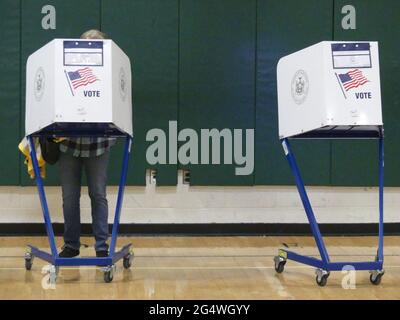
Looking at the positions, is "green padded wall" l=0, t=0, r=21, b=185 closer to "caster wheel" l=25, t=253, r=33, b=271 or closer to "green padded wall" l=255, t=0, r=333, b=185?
"caster wheel" l=25, t=253, r=33, b=271

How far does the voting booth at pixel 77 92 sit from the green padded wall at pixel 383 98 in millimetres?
2367

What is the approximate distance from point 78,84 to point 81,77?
1.5 inches

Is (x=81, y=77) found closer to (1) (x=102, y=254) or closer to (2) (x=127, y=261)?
(1) (x=102, y=254)

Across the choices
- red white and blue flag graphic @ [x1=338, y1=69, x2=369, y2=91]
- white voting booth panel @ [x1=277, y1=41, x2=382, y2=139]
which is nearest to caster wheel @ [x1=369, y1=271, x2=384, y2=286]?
white voting booth panel @ [x1=277, y1=41, x2=382, y2=139]

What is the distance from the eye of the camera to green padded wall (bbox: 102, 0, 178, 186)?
5062 millimetres

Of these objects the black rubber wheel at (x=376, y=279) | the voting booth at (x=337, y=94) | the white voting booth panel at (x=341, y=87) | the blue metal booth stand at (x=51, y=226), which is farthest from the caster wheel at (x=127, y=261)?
the black rubber wheel at (x=376, y=279)

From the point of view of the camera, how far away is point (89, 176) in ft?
12.1

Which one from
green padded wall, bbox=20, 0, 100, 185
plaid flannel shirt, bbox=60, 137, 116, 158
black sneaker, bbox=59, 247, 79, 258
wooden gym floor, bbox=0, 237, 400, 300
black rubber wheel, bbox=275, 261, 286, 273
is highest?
green padded wall, bbox=20, 0, 100, 185

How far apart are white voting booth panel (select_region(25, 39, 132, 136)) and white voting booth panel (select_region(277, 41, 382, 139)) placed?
1.03 m

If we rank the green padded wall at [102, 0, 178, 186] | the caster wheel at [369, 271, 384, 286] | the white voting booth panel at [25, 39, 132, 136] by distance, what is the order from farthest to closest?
the green padded wall at [102, 0, 178, 186] → the caster wheel at [369, 271, 384, 286] → the white voting booth panel at [25, 39, 132, 136]

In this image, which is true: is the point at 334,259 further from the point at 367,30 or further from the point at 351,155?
the point at 367,30

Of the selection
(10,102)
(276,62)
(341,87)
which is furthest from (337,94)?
(10,102)

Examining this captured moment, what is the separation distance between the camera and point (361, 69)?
337 cm
